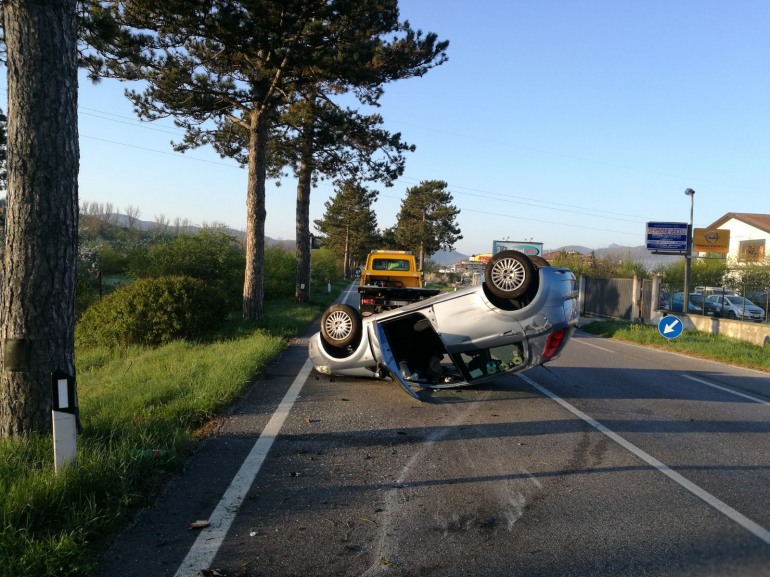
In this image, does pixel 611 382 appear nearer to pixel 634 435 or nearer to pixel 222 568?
pixel 634 435

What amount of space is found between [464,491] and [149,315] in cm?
1064

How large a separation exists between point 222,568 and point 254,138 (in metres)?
15.5

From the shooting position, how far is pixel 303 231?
2955cm

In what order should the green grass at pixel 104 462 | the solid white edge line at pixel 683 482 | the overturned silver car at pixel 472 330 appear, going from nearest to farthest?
the green grass at pixel 104 462 → the solid white edge line at pixel 683 482 → the overturned silver car at pixel 472 330

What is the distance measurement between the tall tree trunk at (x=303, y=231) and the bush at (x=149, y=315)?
47.1 ft

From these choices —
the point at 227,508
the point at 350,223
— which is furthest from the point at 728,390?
the point at 350,223

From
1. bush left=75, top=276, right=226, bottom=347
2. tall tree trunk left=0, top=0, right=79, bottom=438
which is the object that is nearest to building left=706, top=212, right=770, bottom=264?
bush left=75, top=276, right=226, bottom=347

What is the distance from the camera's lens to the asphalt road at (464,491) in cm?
384

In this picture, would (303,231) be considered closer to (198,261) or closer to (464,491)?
(198,261)

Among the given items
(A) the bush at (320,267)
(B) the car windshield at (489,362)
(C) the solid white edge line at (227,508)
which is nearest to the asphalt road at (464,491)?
(C) the solid white edge line at (227,508)

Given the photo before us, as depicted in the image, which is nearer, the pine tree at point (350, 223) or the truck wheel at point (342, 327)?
the truck wheel at point (342, 327)

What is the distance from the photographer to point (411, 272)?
74.5 ft

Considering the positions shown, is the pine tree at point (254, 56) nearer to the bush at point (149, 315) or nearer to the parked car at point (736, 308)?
the bush at point (149, 315)

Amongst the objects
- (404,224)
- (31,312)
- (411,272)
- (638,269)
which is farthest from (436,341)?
(404,224)
